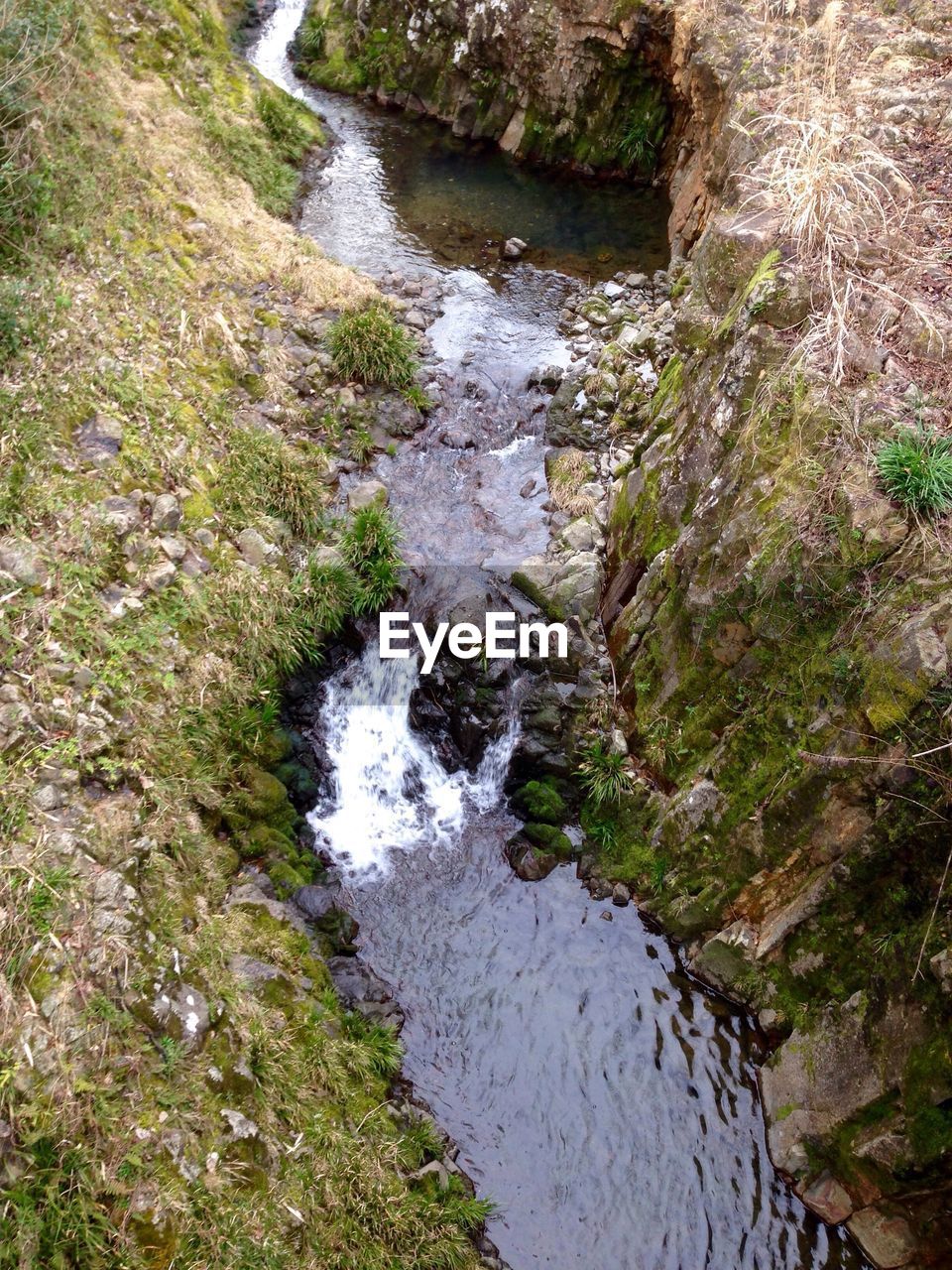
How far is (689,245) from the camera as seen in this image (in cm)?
1269

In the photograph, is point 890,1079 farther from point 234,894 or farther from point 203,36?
point 203,36

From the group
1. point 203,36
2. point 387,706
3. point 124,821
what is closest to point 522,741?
point 387,706

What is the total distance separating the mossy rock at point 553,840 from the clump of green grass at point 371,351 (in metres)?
6.26

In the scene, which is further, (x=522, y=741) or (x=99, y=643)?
(x=522, y=741)

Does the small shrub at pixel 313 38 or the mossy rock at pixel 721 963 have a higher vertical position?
the small shrub at pixel 313 38

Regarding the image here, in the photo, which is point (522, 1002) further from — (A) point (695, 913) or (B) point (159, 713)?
(B) point (159, 713)

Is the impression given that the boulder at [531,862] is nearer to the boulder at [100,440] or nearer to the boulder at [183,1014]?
the boulder at [183,1014]

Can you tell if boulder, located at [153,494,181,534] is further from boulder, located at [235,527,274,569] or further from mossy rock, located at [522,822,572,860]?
mossy rock, located at [522,822,572,860]

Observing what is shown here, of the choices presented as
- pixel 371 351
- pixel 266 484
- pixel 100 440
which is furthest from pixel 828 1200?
pixel 371 351

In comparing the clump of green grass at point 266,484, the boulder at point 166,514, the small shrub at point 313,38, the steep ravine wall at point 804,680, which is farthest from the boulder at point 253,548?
the small shrub at point 313,38

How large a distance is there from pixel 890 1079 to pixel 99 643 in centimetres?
637

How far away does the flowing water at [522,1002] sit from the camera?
18.4 feet

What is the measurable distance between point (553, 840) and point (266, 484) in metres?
4.84

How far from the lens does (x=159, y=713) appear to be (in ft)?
20.5
